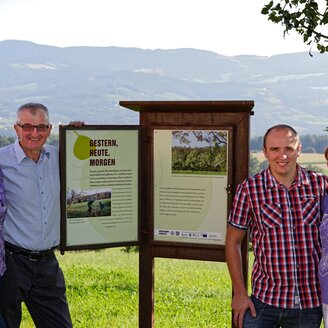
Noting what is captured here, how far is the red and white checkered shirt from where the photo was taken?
4.22m

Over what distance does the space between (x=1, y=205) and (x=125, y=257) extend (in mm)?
11530

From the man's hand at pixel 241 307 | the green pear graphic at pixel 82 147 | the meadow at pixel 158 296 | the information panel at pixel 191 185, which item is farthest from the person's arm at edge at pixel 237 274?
the meadow at pixel 158 296

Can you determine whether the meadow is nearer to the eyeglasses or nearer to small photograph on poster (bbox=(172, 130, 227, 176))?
small photograph on poster (bbox=(172, 130, 227, 176))

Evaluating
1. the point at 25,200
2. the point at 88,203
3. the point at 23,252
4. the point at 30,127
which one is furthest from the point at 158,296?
the point at 30,127

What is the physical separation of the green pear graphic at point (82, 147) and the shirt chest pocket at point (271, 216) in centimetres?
188

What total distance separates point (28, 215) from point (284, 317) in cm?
206

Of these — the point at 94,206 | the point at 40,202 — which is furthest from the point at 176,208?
the point at 40,202

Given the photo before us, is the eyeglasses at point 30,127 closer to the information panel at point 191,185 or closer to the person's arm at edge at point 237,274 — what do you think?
the information panel at point 191,185

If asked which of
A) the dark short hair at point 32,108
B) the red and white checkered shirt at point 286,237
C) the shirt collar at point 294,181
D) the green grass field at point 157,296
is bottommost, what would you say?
the green grass field at point 157,296

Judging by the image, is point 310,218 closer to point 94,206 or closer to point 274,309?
point 274,309

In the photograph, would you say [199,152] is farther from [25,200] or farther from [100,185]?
[25,200]

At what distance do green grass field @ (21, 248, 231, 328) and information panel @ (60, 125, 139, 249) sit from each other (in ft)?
10.2

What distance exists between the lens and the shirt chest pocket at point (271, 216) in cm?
423

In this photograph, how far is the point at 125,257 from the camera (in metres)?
16.2
